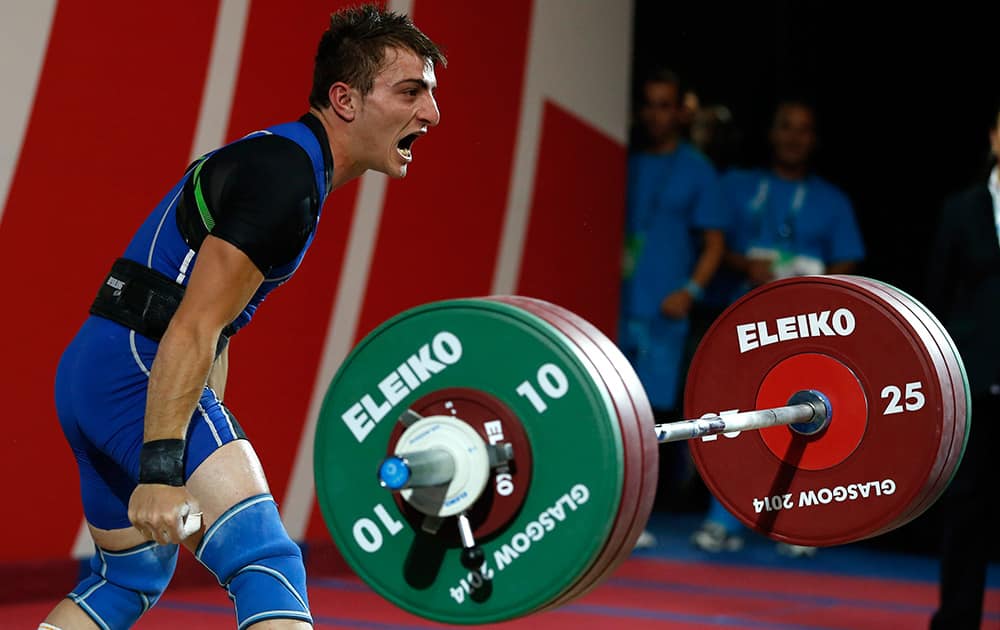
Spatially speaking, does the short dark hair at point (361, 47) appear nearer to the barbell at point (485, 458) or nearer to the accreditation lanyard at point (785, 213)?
the barbell at point (485, 458)

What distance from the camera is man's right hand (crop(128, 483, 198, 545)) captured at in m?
2.01

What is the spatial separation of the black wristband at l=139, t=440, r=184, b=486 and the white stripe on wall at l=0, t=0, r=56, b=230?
72.4 inches

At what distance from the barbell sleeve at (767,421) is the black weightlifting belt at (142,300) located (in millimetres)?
812

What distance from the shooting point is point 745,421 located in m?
2.49

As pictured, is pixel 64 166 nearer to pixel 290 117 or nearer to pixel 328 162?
pixel 290 117

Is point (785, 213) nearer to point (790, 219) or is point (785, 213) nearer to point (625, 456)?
point (790, 219)

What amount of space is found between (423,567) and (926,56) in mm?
5101

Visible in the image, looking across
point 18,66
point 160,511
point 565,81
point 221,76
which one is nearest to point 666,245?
point 565,81

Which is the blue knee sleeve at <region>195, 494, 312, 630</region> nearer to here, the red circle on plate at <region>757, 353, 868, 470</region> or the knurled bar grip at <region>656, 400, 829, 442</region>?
the knurled bar grip at <region>656, 400, 829, 442</region>

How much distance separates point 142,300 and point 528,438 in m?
0.72

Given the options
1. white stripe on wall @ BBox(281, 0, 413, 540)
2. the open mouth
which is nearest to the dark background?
white stripe on wall @ BBox(281, 0, 413, 540)

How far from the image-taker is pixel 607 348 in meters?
1.98

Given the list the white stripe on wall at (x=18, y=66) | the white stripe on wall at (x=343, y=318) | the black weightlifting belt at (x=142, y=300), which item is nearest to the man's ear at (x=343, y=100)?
the black weightlifting belt at (x=142, y=300)

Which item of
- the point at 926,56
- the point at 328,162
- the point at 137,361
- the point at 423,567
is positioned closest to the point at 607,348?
the point at 423,567
